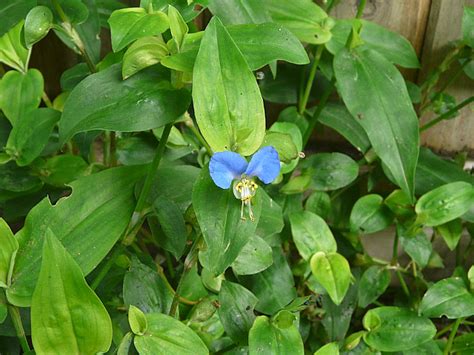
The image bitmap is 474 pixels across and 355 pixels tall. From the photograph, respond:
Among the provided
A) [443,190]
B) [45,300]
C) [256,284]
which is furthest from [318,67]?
[45,300]

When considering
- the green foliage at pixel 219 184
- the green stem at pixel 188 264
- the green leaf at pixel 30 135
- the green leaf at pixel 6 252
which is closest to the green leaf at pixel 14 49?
the green foliage at pixel 219 184

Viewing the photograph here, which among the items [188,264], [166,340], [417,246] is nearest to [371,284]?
[417,246]

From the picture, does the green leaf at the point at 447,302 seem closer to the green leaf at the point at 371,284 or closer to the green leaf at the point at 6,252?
the green leaf at the point at 371,284

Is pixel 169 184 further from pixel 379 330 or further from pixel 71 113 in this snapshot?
pixel 379 330

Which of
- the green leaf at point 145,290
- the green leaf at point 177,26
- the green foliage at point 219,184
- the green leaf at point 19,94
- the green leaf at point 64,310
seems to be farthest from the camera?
the green leaf at point 19,94

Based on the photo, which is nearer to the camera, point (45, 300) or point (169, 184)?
point (45, 300)

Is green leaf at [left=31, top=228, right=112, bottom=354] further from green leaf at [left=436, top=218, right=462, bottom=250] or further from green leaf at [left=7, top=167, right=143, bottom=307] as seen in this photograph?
green leaf at [left=436, top=218, right=462, bottom=250]

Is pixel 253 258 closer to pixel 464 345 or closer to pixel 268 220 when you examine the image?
pixel 268 220
